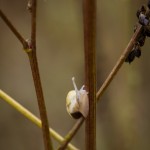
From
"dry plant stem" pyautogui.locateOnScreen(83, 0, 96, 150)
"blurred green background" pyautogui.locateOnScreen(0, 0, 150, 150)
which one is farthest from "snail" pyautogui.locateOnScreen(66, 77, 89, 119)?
"blurred green background" pyautogui.locateOnScreen(0, 0, 150, 150)

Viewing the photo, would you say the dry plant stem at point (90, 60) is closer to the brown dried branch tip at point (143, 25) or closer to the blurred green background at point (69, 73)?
the brown dried branch tip at point (143, 25)

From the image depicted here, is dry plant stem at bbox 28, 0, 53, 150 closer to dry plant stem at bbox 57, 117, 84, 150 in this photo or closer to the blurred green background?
dry plant stem at bbox 57, 117, 84, 150

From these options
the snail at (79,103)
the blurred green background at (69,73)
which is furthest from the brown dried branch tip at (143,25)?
the blurred green background at (69,73)

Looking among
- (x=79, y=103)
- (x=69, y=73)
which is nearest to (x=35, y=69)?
(x=79, y=103)

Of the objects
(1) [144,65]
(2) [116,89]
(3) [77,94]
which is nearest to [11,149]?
(2) [116,89]

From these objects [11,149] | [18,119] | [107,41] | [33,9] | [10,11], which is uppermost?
[33,9]

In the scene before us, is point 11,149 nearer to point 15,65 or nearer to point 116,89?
point 15,65

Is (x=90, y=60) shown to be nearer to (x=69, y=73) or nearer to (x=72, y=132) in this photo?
(x=72, y=132)
